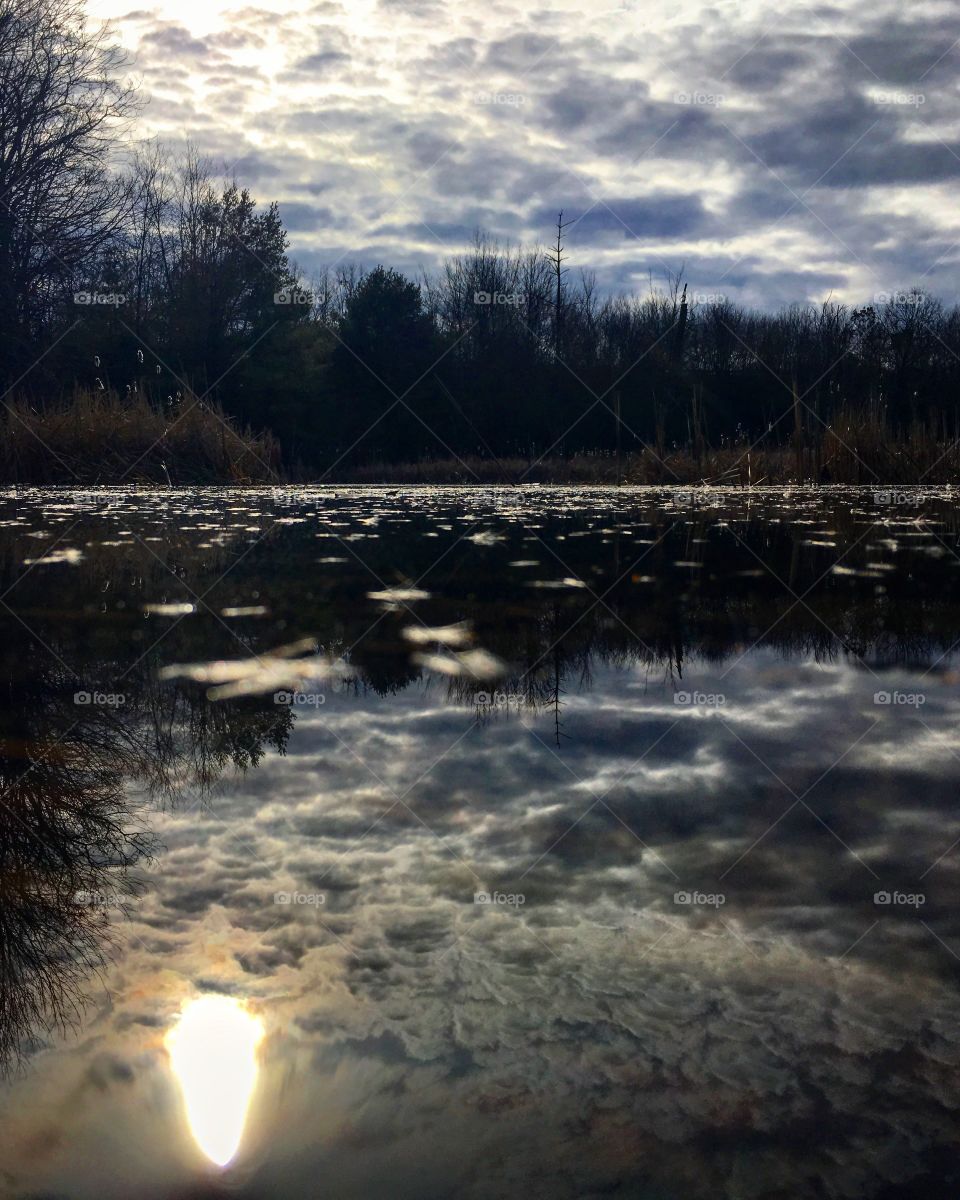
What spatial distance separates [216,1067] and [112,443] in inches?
625

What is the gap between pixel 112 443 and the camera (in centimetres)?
1620

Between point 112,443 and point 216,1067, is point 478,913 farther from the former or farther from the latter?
point 112,443

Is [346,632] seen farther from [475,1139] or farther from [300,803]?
[475,1139]

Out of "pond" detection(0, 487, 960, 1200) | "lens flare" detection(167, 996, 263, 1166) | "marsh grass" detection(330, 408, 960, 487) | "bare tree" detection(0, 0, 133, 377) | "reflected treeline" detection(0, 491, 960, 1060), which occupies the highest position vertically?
"bare tree" detection(0, 0, 133, 377)

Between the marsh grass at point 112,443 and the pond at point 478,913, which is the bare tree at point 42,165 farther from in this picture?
the pond at point 478,913

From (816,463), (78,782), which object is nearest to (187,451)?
(816,463)

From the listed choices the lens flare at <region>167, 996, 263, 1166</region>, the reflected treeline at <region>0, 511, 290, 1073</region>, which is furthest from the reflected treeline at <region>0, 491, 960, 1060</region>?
the lens flare at <region>167, 996, 263, 1166</region>

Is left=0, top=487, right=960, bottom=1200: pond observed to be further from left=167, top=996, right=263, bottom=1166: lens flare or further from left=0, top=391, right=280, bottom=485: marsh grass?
left=0, top=391, right=280, bottom=485: marsh grass

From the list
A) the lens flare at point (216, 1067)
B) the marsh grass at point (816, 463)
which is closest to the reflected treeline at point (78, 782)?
the lens flare at point (216, 1067)

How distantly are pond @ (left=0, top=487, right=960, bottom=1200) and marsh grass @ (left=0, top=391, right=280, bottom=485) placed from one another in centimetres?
1219

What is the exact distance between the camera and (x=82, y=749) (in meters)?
2.75

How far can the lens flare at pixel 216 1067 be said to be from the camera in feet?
4.13

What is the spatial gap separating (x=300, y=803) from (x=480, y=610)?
9.56ft

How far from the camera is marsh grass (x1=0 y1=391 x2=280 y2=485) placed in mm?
15625
